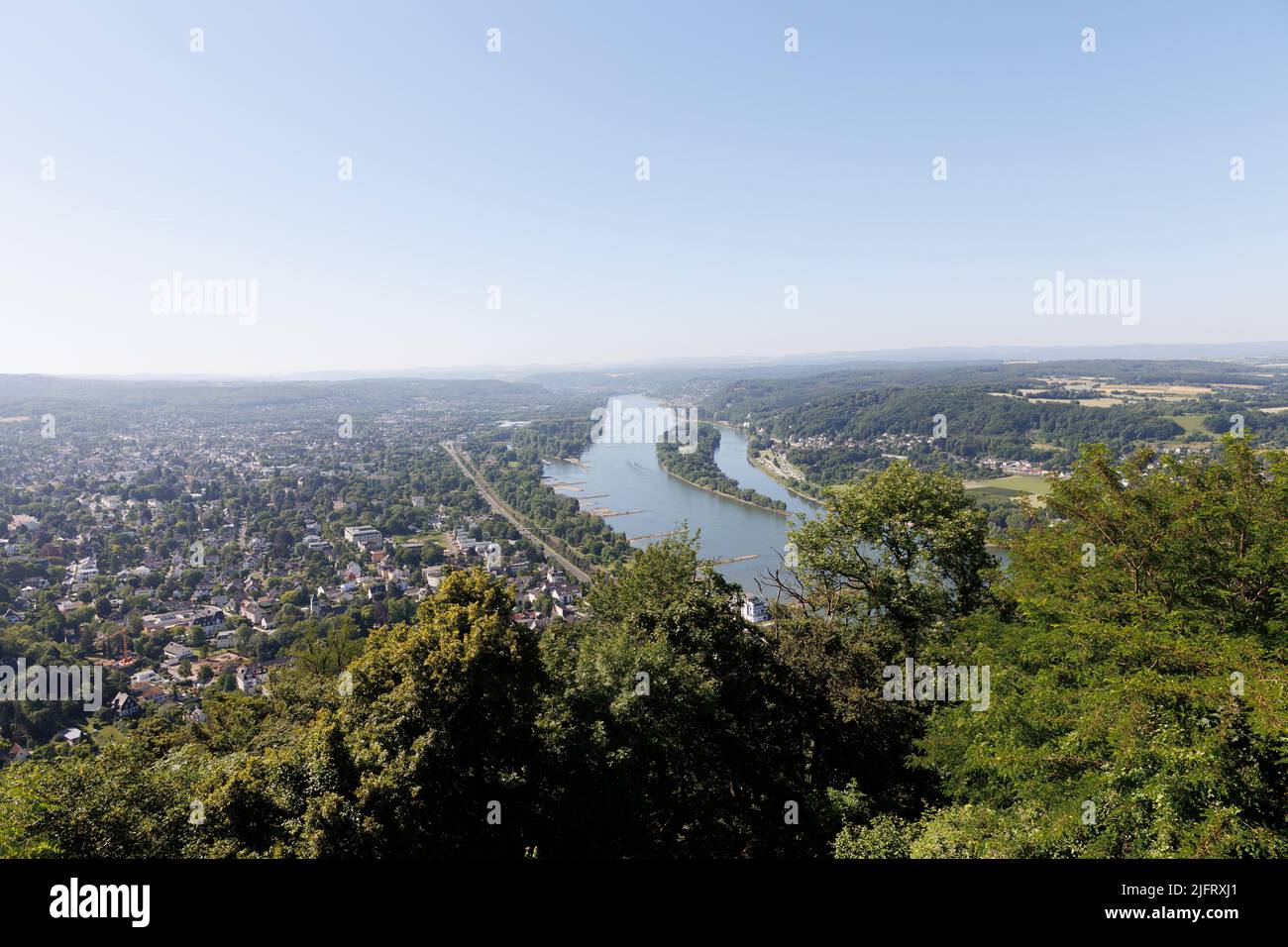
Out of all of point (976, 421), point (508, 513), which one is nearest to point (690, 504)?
point (508, 513)

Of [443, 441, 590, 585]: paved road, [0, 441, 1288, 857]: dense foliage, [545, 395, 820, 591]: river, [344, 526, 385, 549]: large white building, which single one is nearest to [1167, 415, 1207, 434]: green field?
[545, 395, 820, 591]: river

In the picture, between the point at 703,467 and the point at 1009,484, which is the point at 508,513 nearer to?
the point at 703,467

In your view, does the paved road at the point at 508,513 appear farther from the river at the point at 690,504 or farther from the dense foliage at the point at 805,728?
the dense foliage at the point at 805,728

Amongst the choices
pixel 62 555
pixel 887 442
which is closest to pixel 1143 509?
pixel 62 555

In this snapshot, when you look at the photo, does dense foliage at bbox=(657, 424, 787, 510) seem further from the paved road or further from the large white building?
the large white building

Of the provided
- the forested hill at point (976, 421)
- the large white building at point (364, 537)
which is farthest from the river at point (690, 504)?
the large white building at point (364, 537)
